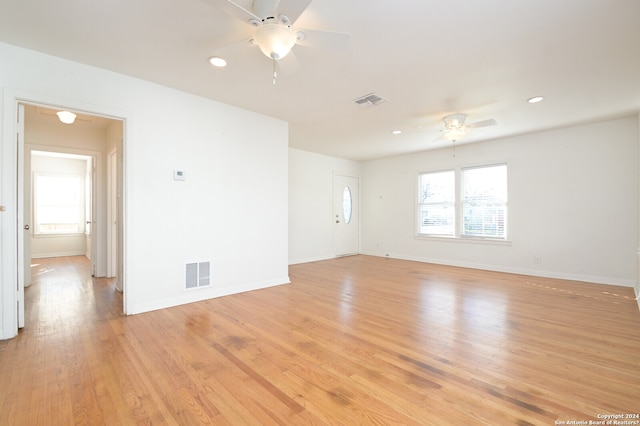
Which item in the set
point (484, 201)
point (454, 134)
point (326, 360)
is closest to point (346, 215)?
point (484, 201)

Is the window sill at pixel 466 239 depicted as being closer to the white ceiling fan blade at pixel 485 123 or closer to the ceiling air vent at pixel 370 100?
the white ceiling fan blade at pixel 485 123

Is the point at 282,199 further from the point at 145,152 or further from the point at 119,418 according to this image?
the point at 119,418

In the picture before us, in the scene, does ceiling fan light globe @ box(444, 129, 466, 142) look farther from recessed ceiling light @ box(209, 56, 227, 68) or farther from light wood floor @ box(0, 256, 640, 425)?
recessed ceiling light @ box(209, 56, 227, 68)

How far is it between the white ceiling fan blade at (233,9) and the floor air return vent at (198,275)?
2.89 metres

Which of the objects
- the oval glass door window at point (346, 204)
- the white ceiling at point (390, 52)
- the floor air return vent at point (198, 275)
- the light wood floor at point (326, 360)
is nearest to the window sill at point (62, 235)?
the light wood floor at point (326, 360)

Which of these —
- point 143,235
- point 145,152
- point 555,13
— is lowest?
point 143,235

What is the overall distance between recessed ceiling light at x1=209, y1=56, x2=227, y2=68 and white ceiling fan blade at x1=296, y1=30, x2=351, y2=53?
1.04 metres

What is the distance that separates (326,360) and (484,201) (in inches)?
205

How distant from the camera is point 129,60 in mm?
2857

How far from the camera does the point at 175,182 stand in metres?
3.56

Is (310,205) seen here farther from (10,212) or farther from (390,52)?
(10,212)

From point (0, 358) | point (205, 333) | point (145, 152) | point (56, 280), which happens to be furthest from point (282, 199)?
point (56, 280)

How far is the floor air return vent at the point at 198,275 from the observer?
12.0 ft

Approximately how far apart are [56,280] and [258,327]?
14.1 ft
